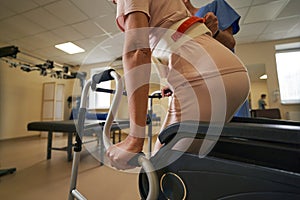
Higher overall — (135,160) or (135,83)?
(135,83)

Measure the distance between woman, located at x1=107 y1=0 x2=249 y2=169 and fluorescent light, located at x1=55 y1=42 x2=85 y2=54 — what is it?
4.38 m

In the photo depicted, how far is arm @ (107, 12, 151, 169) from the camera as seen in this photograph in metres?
0.49

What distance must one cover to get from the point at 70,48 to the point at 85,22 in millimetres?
1589

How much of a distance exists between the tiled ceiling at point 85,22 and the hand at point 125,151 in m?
2.86

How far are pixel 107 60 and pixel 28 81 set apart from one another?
2494mm

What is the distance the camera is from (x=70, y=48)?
454 centimetres

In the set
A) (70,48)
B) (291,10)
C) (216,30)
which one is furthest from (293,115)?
(70,48)

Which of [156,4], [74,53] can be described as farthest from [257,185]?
[74,53]

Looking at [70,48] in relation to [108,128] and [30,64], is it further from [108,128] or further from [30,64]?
[108,128]

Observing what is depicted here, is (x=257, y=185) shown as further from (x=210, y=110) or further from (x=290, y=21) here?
(x=290, y=21)

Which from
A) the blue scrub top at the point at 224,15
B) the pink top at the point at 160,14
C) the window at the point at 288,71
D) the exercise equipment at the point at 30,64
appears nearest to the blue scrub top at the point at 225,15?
the blue scrub top at the point at 224,15

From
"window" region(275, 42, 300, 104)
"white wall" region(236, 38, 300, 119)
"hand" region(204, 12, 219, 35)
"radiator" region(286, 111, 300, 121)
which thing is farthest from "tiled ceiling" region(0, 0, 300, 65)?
"hand" region(204, 12, 219, 35)

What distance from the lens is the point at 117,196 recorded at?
1.35m

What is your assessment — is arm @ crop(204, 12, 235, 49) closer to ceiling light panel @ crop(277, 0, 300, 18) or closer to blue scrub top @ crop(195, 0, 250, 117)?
blue scrub top @ crop(195, 0, 250, 117)
